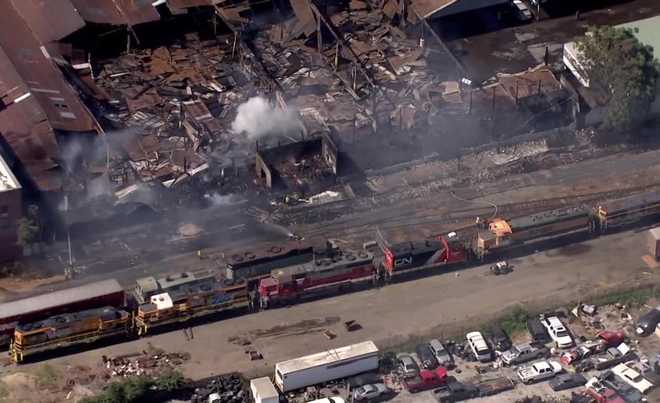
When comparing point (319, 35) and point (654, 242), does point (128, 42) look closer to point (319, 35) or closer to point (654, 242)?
point (319, 35)

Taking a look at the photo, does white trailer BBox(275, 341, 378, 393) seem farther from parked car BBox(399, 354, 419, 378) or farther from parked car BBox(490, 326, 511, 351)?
parked car BBox(490, 326, 511, 351)

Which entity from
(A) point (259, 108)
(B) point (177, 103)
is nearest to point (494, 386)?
(A) point (259, 108)

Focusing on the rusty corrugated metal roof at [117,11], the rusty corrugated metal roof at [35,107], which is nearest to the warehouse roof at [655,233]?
the rusty corrugated metal roof at [35,107]

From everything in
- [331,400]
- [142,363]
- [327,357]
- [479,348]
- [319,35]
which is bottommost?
[331,400]

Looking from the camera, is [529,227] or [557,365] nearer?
[557,365]

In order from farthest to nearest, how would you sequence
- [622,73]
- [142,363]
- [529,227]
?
[622,73] < [529,227] < [142,363]

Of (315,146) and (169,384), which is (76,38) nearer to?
(315,146)


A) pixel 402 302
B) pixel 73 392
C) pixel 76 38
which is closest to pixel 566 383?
pixel 402 302

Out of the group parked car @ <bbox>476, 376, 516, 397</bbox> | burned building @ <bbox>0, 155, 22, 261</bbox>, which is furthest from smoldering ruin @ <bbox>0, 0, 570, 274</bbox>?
parked car @ <bbox>476, 376, 516, 397</bbox>

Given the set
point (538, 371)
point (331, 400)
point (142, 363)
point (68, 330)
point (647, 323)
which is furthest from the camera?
point (647, 323)
